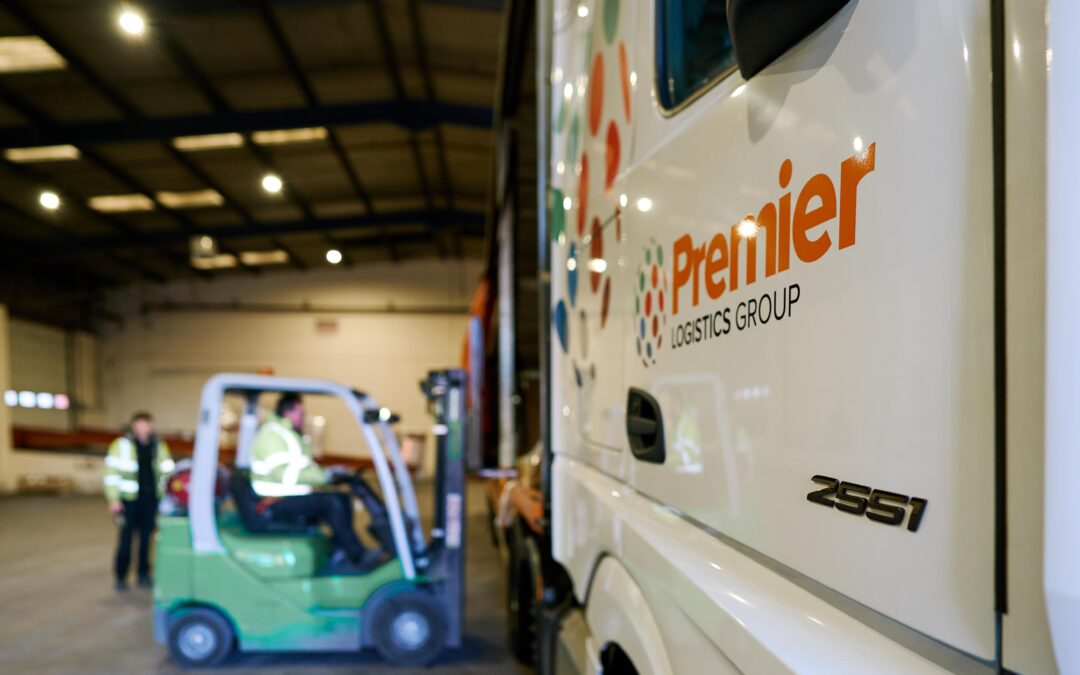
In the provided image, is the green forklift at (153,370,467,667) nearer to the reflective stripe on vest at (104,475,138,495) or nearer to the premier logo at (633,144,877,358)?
the reflective stripe on vest at (104,475,138,495)

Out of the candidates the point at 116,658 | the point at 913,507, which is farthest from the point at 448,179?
the point at 913,507

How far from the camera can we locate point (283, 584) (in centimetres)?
491

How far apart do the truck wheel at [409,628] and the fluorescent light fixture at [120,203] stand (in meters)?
12.1

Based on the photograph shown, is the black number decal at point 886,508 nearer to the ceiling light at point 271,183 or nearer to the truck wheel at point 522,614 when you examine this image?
the truck wheel at point 522,614

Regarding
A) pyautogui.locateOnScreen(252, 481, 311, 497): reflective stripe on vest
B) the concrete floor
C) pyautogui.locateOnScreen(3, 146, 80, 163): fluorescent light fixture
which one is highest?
pyautogui.locateOnScreen(3, 146, 80, 163): fluorescent light fixture

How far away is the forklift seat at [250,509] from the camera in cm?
506

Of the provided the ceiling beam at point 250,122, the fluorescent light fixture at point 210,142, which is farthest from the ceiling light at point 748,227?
the fluorescent light fixture at point 210,142

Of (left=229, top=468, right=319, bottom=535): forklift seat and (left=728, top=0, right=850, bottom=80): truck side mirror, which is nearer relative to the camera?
(left=728, top=0, right=850, bottom=80): truck side mirror

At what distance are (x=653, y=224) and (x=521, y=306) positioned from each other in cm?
446

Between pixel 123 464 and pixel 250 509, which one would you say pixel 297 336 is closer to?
pixel 123 464

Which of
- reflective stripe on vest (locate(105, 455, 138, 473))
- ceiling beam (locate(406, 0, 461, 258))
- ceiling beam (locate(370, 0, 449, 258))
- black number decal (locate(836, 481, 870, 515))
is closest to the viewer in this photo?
black number decal (locate(836, 481, 870, 515))

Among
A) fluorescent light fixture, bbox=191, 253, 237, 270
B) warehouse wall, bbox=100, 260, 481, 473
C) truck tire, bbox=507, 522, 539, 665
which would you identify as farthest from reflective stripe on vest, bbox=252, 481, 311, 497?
warehouse wall, bbox=100, 260, 481, 473

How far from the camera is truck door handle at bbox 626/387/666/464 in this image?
5.43 ft

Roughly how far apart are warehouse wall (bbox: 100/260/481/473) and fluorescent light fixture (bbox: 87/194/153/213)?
6577 millimetres
